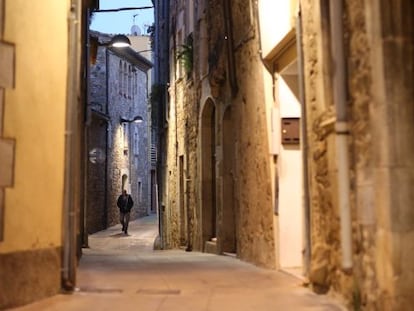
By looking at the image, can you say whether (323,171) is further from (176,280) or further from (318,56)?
(176,280)

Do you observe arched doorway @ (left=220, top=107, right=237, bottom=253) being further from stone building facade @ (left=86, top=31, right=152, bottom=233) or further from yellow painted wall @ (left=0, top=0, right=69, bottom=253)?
stone building facade @ (left=86, top=31, right=152, bottom=233)

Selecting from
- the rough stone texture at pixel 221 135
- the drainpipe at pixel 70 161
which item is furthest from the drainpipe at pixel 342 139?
the rough stone texture at pixel 221 135

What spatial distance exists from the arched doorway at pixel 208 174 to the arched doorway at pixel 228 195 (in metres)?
1.23

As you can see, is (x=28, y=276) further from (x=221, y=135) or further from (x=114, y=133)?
(x=114, y=133)

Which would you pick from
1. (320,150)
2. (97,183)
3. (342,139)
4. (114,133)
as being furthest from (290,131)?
(114,133)

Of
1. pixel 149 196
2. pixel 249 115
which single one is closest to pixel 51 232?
pixel 249 115

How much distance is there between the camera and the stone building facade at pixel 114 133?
21.8 meters

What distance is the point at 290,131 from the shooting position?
6.95m

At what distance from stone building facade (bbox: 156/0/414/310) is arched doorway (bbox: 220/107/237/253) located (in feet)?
0.06

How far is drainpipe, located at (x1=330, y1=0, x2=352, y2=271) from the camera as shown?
4324 millimetres

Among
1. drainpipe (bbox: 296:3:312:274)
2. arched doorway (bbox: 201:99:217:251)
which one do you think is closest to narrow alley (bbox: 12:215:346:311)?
drainpipe (bbox: 296:3:312:274)

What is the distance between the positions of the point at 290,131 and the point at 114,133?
18.1 metres

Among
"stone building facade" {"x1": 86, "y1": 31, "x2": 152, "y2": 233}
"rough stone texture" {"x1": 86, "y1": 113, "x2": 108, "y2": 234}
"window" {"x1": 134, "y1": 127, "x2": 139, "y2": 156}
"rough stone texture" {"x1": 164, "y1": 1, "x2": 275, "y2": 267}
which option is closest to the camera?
"rough stone texture" {"x1": 164, "y1": 1, "x2": 275, "y2": 267}

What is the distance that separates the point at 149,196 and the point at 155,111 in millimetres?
17135
